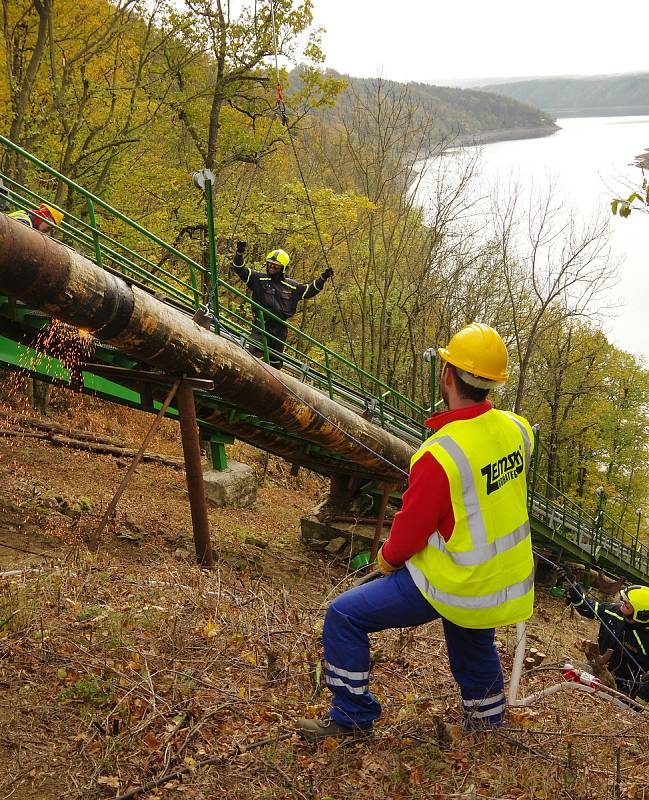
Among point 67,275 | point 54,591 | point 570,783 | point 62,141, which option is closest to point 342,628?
point 570,783

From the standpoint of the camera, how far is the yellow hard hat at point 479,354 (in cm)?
343

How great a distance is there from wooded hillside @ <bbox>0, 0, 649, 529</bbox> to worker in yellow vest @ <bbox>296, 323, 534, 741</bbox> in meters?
12.3

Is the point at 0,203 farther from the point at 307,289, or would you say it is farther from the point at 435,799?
the point at 435,799

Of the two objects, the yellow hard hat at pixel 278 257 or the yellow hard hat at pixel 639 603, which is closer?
the yellow hard hat at pixel 639 603

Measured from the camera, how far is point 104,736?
147 inches

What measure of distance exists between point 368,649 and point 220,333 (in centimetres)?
541

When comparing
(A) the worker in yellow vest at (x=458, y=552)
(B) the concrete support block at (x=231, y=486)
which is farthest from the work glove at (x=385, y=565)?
(B) the concrete support block at (x=231, y=486)

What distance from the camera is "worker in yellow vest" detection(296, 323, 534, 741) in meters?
3.30

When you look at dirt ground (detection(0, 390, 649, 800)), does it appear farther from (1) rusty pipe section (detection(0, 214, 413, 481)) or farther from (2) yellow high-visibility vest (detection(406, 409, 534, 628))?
(1) rusty pipe section (detection(0, 214, 413, 481))

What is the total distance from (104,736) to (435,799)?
169 cm

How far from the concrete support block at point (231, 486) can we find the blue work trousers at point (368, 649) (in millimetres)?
11491

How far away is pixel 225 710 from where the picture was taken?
4.07 meters

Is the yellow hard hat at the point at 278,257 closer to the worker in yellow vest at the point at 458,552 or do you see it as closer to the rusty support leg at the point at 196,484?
the rusty support leg at the point at 196,484

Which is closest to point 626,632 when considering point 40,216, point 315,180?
point 40,216
